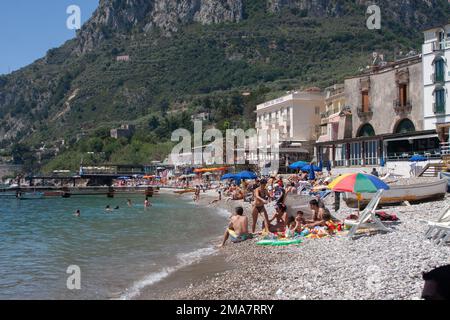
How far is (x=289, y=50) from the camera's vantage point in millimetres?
177000

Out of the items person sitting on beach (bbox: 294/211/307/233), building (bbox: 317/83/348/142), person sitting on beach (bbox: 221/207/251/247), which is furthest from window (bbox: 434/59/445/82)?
person sitting on beach (bbox: 221/207/251/247)

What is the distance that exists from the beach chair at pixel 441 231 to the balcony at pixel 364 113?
30285mm

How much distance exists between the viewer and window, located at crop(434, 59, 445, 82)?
33625 mm

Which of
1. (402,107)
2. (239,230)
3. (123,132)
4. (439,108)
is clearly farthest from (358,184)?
(123,132)

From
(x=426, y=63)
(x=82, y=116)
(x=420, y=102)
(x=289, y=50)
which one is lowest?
(x=420, y=102)

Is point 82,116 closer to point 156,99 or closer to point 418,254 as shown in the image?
point 156,99

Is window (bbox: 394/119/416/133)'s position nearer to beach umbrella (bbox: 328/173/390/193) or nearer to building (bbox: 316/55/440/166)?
building (bbox: 316/55/440/166)

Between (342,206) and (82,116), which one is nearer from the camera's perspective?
(342,206)

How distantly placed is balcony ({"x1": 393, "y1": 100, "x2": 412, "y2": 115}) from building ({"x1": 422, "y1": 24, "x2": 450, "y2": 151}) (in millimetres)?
1779

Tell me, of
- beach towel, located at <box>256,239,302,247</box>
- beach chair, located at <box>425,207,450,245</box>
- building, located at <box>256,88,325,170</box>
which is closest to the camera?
beach chair, located at <box>425,207,450,245</box>

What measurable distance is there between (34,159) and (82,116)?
2237 cm

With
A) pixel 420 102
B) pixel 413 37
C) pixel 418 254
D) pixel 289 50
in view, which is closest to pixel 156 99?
pixel 289 50

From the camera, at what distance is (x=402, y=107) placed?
122 ft
